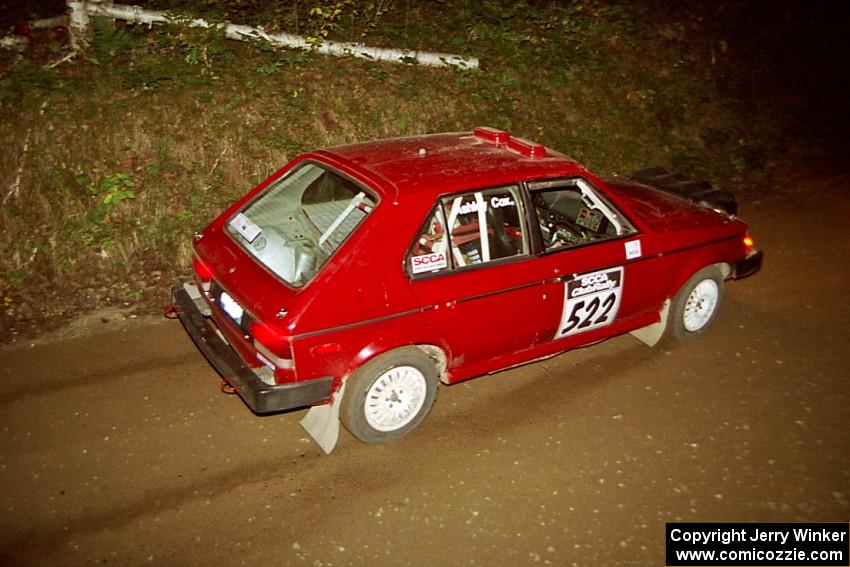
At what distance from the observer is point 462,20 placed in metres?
10.1

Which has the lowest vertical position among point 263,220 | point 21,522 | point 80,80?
point 21,522

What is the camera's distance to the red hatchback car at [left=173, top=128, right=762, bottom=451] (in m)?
3.84

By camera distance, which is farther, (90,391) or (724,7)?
(724,7)

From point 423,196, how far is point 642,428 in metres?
2.34

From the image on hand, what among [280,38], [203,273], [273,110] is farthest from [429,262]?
[280,38]

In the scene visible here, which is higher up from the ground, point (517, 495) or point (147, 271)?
point (147, 271)

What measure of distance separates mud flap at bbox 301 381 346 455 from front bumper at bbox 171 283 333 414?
260 mm

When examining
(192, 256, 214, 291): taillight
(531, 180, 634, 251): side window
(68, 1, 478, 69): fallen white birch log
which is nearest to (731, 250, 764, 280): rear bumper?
(531, 180, 634, 251): side window

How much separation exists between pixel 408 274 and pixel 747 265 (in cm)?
344

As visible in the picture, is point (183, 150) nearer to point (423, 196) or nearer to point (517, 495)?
point (423, 196)

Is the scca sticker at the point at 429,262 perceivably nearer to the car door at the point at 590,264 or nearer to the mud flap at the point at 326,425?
the car door at the point at 590,264

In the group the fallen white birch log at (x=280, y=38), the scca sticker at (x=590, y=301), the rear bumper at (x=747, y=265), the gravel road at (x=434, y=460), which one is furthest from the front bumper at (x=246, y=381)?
the fallen white birch log at (x=280, y=38)

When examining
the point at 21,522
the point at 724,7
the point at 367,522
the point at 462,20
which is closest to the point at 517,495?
the point at 367,522

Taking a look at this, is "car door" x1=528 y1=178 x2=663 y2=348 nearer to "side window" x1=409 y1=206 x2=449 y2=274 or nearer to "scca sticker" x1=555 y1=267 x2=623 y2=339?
"scca sticker" x1=555 y1=267 x2=623 y2=339
